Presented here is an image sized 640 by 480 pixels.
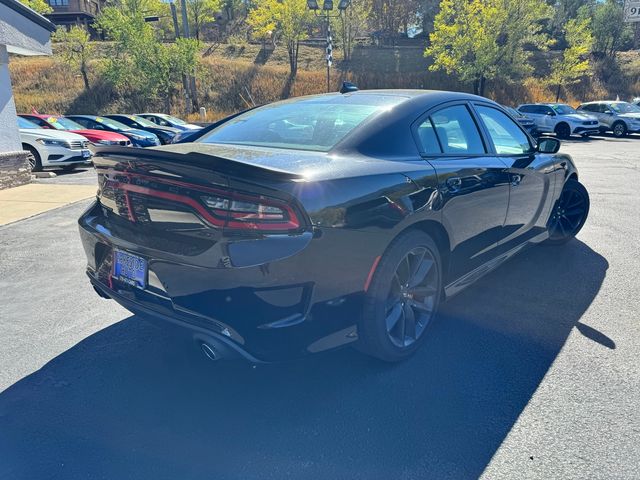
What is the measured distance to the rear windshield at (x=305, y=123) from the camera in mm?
2908

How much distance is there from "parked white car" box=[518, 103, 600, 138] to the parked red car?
61.3 feet

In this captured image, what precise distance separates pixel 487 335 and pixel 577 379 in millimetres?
638

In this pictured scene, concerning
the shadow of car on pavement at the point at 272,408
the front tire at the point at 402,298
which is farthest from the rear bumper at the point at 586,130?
the front tire at the point at 402,298

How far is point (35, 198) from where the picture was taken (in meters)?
8.05

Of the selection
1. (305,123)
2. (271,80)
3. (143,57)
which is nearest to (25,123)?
(305,123)

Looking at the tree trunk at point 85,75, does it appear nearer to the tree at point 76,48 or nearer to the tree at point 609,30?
the tree at point 76,48

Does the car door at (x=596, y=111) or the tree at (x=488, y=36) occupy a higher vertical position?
the tree at (x=488, y=36)

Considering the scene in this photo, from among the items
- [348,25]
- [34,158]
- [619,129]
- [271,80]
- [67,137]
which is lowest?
[619,129]

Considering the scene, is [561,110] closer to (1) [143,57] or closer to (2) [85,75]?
(1) [143,57]

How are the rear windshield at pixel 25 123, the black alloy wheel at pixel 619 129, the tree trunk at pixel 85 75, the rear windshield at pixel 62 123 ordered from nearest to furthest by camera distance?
the rear windshield at pixel 25 123 → the rear windshield at pixel 62 123 → the black alloy wheel at pixel 619 129 → the tree trunk at pixel 85 75

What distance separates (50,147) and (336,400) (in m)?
10.9

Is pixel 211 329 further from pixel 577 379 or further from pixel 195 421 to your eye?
pixel 577 379

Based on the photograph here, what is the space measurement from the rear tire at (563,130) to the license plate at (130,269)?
23.2 metres

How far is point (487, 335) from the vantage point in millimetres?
3234
